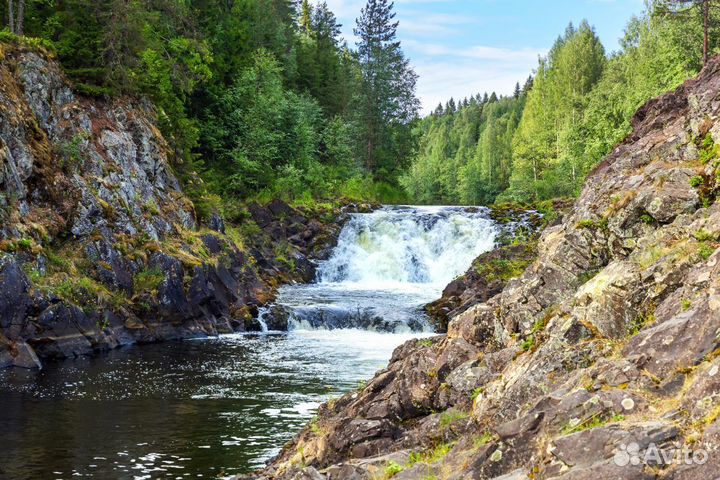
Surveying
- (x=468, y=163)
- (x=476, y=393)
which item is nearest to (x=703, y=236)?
(x=476, y=393)

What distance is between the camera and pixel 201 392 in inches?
797

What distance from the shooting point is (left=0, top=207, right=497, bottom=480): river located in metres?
14.5

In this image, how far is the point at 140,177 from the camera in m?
33.1

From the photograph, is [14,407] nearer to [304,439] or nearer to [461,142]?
[304,439]

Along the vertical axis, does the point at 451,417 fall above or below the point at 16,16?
below

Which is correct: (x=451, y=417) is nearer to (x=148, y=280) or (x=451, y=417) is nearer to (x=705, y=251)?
(x=705, y=251)

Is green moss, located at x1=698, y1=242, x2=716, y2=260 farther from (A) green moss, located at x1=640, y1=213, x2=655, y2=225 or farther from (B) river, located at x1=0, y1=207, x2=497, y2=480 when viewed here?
(B) river, located at x1=0, y1=207, x2=497, y2=480

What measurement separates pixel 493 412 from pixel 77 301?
1999 cm

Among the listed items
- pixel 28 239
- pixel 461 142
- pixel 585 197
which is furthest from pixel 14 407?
pixel 461 142

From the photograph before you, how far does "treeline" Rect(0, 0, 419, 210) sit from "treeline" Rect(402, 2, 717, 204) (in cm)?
1057

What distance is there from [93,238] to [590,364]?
23.6 m

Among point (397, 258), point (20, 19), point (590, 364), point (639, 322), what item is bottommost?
point (590, 364)

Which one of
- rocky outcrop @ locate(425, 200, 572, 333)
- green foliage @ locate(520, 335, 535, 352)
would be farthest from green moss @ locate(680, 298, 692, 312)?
rocky outcrop @ locate(425, 200, 572, 333)

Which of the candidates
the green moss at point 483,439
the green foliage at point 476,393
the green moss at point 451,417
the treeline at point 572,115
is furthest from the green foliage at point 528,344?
the treeline at point 572,115
